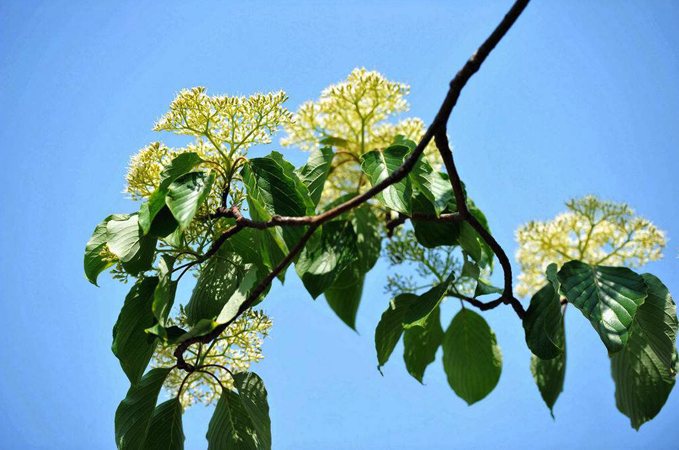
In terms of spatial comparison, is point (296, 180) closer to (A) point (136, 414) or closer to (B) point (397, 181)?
(B) point (397, 181)

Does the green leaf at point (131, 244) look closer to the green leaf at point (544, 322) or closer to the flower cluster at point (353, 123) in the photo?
the flower cluster at point (353, 123)

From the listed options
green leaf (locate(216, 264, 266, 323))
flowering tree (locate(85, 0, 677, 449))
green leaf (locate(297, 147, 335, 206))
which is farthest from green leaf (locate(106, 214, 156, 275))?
green leaf (locate(297, 147, 335, 206))

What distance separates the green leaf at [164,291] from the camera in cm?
98

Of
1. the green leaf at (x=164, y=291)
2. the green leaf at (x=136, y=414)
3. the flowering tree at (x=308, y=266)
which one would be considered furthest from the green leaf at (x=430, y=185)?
the green leaf at (x=136, y=414)

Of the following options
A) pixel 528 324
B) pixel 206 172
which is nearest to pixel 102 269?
pixel 206 172

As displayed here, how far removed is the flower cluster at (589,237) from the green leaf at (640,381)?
1.09 feet

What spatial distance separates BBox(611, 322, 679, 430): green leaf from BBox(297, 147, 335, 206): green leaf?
73 cm

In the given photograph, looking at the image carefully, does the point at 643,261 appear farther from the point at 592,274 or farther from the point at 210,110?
the point at 210,110

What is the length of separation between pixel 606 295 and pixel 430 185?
1.23ft

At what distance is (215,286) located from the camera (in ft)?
3.72

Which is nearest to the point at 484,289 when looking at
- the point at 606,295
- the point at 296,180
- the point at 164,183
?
the point at 606,295

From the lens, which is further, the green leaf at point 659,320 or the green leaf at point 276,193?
the green leaf at point 659,320

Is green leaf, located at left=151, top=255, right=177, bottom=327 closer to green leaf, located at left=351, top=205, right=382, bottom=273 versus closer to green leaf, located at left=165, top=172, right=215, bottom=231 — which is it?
green leaf, located at left=165, top=172, right=215, bottom=231

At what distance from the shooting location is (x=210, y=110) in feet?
3.68
